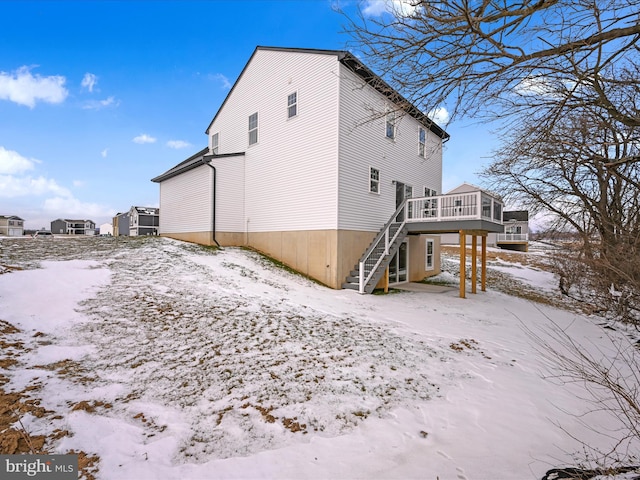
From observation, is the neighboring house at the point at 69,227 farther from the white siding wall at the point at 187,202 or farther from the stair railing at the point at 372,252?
the stair railing at the point at 372,252

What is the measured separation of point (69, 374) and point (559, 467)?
550 cm

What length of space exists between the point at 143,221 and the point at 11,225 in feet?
→ 205

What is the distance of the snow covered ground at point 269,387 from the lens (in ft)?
8.61

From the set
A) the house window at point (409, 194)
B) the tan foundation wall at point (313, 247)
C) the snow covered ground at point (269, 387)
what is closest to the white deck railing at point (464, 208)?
the house window at point (409, 194)

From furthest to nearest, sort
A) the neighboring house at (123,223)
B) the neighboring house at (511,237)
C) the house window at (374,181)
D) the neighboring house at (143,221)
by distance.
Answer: the neighboring house at (123,223) < the neighboring house at (511,237) < the neighboring house at (143,221) < the house window at (374,181)

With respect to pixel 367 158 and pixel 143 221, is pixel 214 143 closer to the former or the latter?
pixel 367 158

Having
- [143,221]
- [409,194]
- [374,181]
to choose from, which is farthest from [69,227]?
[409,194]

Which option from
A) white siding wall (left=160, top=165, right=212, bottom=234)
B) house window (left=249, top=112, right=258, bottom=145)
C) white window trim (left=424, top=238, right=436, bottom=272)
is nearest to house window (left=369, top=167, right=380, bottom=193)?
white window trim (left=424, top=238, right=436, bottom=272)

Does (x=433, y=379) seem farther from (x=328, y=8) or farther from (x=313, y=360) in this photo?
(x=328, y=8)

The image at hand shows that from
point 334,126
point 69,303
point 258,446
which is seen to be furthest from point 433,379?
point 334,126

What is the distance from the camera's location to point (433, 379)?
4.46m

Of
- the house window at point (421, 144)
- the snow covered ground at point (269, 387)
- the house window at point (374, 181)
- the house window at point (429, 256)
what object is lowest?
the snow covered ground at point (269, 387)

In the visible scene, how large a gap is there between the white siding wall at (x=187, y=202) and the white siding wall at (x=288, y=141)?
0.92m

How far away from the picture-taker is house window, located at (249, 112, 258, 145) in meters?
15.1
